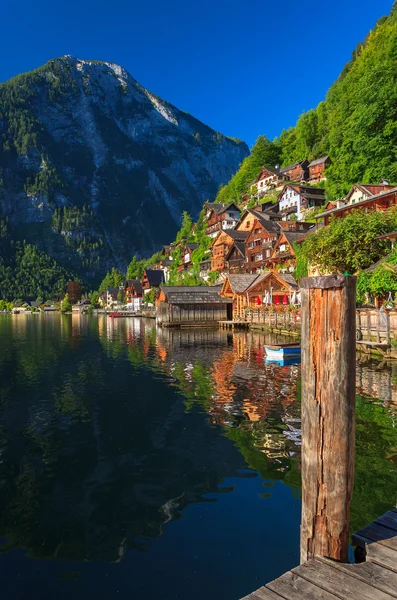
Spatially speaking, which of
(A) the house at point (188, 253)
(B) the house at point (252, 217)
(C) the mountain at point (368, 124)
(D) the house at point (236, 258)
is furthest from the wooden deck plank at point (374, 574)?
(A) the house at point (188, 253)

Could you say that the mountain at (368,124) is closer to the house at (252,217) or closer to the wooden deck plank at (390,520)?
the house at (252,217)

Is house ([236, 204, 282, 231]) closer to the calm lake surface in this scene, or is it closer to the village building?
the village building

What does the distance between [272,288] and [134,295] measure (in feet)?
271

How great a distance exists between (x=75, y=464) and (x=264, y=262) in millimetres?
61949

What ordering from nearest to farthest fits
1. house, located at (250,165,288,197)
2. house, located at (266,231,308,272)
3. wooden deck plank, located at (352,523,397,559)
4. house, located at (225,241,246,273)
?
wooden deck plank, located at (352,523,397,559) → house, located at (266,231,308,272) → house, located at (225,241,246,273) → house, located at (250,165,288,197)

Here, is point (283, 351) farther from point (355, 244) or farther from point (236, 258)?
point (236, 258)

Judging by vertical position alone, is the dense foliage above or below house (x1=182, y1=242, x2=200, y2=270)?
below

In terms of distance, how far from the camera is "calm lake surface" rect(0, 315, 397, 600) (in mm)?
6410

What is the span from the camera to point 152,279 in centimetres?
11525

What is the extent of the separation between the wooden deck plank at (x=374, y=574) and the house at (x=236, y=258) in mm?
72707

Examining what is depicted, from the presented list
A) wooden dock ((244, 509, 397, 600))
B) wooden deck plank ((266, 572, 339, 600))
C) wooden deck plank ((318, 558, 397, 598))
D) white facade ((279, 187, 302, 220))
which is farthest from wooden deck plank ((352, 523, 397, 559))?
white facade ((279, 187, 302, 220))

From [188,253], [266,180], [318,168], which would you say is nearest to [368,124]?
[318,168]

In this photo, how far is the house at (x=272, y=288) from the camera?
2132 inches

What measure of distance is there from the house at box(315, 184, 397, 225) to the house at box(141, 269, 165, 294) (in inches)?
2543
